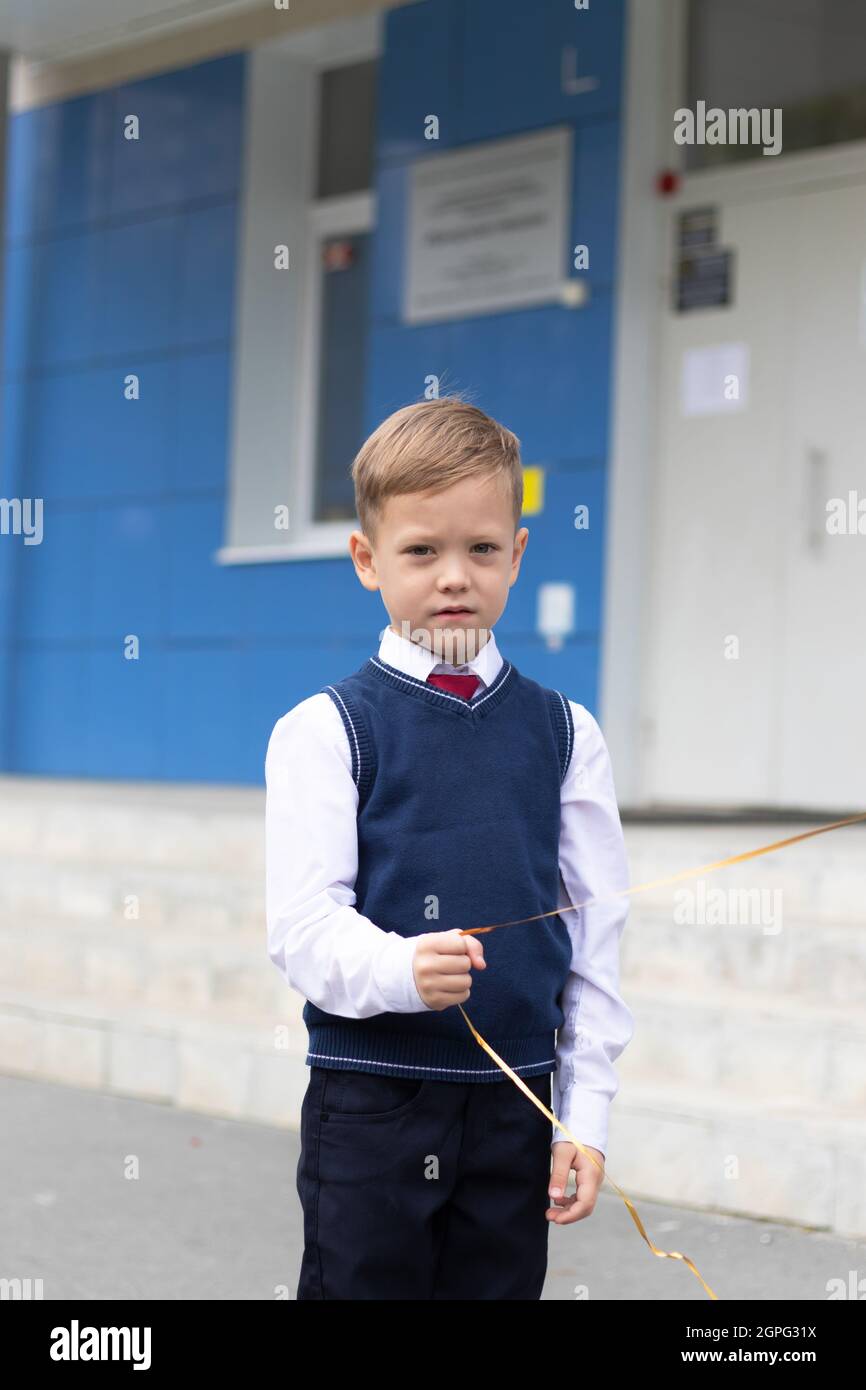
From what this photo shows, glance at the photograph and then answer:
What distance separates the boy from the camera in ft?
6.15

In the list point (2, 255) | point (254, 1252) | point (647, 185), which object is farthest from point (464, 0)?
point (254, 1252)

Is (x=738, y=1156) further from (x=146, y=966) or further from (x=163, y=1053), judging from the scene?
(x=146, y=966)

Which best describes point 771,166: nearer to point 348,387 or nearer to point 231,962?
point 348,387

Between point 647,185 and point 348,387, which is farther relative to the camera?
point 348,387

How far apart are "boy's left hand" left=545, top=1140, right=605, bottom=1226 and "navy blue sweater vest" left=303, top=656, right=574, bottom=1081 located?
100 millimetres

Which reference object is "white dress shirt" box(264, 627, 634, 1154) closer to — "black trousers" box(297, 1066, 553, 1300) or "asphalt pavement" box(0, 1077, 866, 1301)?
"black trousers" box(297, 1066, 553, 1300)

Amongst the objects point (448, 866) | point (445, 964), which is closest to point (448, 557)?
point (448, 866)

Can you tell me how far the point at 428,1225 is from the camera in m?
1.90

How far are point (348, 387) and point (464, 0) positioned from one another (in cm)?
188

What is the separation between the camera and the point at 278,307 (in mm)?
8516

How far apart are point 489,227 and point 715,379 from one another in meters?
1.31

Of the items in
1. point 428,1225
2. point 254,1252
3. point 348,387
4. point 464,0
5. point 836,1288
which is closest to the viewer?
point 428,1225

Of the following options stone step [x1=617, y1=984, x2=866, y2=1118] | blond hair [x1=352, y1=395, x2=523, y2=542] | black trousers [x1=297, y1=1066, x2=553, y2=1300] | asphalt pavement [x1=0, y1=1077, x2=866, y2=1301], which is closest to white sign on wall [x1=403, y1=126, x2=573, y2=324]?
stone step [x1=617, y1=984, x2=866, y2=1118]

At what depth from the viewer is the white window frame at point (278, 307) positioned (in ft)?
27.5
